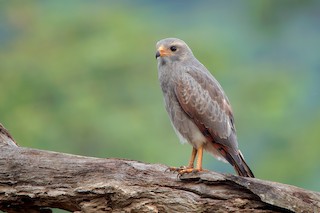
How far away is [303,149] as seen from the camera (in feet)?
31.1

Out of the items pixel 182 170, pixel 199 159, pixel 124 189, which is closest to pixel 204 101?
pixel 199 159

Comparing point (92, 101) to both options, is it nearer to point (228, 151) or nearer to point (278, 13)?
point (278, 13)

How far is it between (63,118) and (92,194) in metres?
4.94

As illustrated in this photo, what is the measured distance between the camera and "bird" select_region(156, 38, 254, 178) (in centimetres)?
538

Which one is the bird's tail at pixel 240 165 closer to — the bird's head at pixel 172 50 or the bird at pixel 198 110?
the bird at pixel 198 110

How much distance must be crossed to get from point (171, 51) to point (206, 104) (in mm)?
521

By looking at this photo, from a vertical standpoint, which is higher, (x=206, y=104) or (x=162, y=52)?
(x=162, y=52)

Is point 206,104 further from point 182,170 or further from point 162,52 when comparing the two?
point 182,170

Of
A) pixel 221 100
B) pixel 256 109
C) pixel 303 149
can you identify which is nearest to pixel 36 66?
pixel 256 109

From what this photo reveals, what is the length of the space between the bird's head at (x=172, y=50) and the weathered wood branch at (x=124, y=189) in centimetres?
105

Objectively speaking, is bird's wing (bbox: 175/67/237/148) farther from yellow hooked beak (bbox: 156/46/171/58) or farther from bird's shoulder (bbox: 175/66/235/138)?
yellow hooked beak (bbox: 156/46/171/58)

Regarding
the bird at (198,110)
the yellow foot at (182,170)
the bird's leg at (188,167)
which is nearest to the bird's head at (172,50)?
the bird at (198,110)

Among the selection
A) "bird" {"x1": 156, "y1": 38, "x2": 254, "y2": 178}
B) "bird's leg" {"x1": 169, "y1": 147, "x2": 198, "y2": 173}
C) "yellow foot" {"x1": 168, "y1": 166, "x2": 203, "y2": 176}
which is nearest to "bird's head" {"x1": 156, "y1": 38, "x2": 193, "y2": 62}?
"bird" {"x1": 156, "y1": 38, "x2": 254, "y2": 178}

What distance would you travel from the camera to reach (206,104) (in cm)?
544
